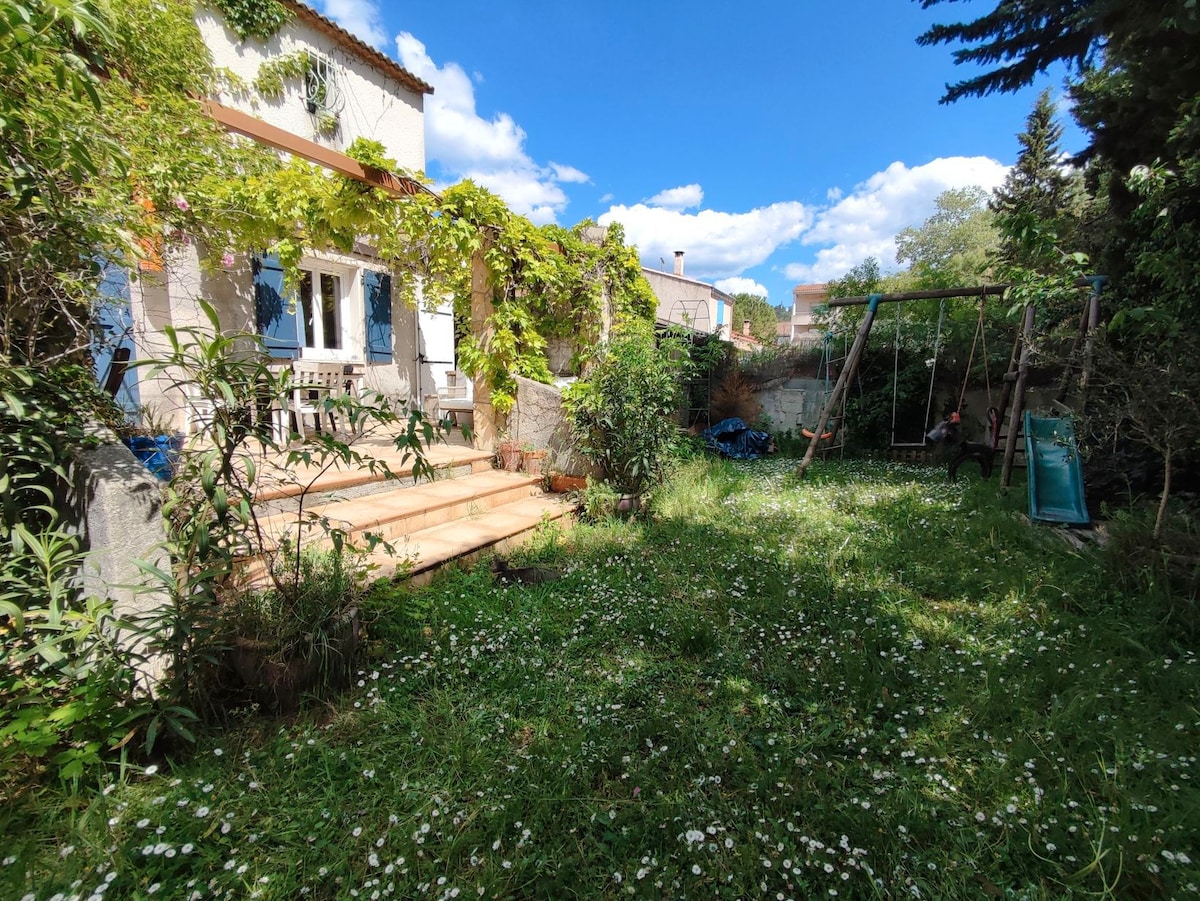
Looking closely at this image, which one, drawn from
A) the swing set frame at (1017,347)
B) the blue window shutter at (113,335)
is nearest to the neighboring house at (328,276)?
the blue window shutter at (113,335)

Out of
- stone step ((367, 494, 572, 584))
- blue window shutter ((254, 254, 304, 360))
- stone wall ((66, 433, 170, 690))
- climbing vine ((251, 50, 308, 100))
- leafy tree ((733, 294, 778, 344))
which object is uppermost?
leafy tree ((733, 294, 778, 344))

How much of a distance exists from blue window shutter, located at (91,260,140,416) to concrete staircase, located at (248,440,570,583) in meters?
0.89

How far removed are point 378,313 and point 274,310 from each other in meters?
1.29

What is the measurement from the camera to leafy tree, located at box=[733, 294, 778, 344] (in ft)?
131

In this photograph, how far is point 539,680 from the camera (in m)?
2.33

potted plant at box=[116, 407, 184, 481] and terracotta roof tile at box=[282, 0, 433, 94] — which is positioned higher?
terracotta roof tile at box=[282, 0, 433, 94]

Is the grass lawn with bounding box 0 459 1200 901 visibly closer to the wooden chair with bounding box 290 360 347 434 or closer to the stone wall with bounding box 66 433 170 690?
the stone wall with bounding box 66 433 170 690

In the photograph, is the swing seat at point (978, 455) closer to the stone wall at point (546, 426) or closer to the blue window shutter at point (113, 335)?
the stone wall at point (546, 426)

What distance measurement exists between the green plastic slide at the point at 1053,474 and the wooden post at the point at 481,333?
16.3ft

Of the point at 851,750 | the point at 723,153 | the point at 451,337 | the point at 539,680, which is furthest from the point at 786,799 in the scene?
the point at 723,153

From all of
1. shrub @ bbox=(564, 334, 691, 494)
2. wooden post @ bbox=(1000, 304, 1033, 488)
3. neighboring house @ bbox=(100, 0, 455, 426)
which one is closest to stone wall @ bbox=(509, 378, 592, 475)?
shrub @ bbox=(564, 334, 691, 494)

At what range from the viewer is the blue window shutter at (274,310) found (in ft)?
18.7

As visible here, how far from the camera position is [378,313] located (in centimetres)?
686

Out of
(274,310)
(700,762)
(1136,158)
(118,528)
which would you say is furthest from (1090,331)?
(274,310)
